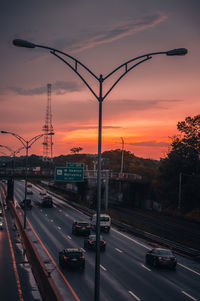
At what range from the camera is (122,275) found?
89.8 ft

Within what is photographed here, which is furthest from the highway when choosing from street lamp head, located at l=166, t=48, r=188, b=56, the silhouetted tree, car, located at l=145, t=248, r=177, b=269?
the silhouetted tree

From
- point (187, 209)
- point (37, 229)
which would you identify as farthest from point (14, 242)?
point (187, 209)

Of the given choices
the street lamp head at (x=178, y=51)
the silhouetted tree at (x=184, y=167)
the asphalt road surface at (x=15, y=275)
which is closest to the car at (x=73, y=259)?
the asphalt road surface at (x=15, y=275)

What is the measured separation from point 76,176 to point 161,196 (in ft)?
92.3

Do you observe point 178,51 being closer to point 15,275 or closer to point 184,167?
point 15,275

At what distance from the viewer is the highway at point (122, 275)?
22578mm

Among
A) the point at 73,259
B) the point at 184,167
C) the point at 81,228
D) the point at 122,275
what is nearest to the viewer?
the point at 122,275

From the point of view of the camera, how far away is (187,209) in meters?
72.1

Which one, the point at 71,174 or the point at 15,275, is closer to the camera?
the point at 15,275

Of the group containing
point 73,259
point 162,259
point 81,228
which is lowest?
point 81,228

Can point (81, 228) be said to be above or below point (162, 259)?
below

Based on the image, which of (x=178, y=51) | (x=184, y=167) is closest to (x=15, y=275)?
(x=178, y=51)

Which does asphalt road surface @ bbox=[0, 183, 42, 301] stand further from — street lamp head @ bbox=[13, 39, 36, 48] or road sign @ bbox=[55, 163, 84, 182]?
road sign @ bbox=[55, 163, 84, 182]

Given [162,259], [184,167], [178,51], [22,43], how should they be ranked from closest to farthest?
[22,43] → [178,51] → [162,259] → [184,167]
